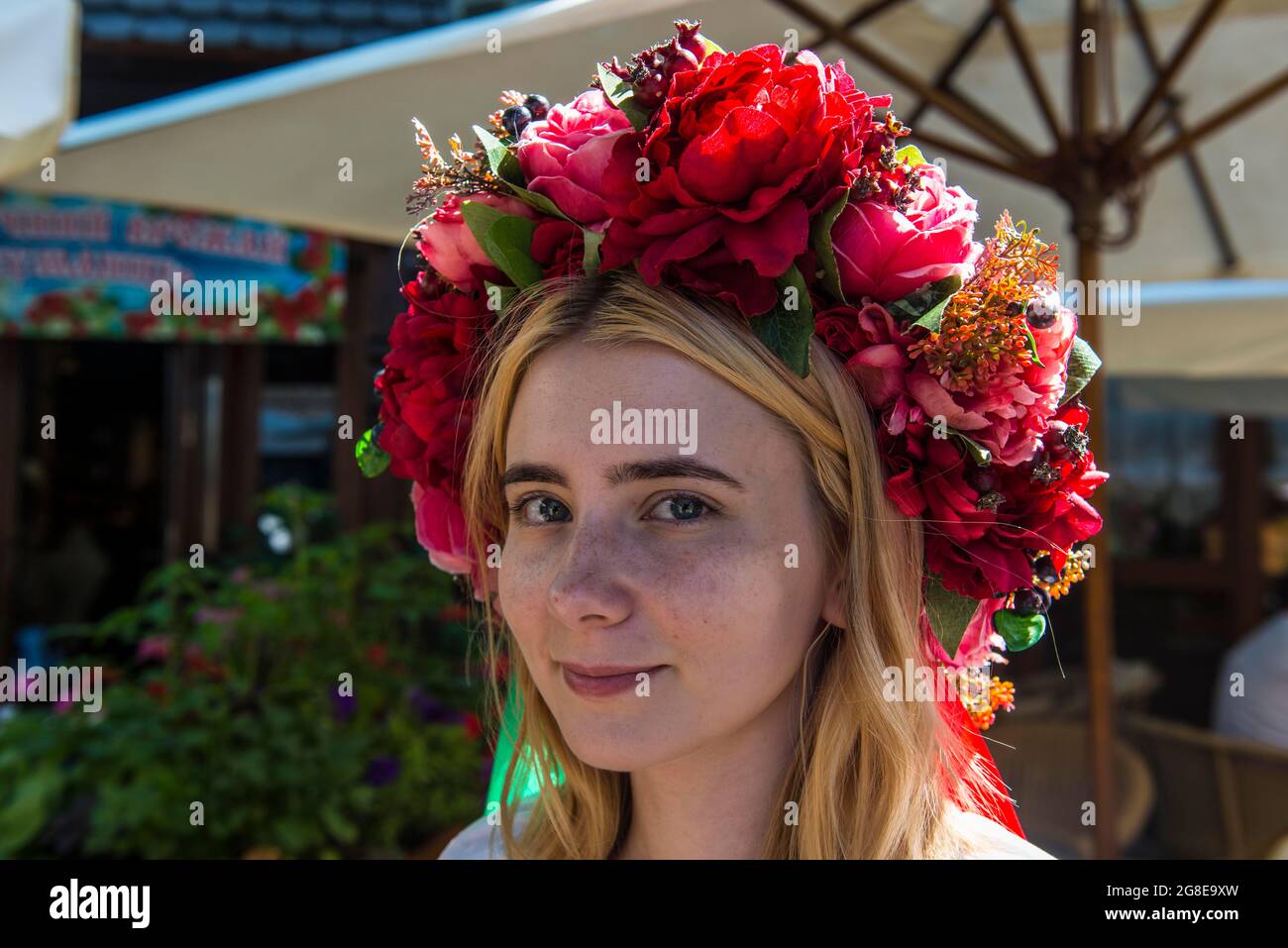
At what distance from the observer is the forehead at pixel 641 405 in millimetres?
1249

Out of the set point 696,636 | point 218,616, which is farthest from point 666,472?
point 218,616

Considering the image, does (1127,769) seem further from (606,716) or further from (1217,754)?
(606,716)

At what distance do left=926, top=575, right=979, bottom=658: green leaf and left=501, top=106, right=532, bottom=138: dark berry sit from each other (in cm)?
Answer: 74

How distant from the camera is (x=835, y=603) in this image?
4.34 ft

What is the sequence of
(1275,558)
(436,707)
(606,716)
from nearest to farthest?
(606,716)
(436,707)
(1275,558)

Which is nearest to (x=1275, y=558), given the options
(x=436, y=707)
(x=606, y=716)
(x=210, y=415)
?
(x=436, y=707)

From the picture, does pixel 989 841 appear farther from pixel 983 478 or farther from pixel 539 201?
pixel 539 201

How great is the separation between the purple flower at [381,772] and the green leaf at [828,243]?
8.18ft

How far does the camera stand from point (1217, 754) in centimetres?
321

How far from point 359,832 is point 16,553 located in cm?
301

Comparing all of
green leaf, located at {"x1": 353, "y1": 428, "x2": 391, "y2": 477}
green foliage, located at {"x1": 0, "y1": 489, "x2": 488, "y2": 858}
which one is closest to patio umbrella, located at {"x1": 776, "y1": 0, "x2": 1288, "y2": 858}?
green leaf, located at {"x1": 353, "y1": 428, "x2": 391, "y2": 477}

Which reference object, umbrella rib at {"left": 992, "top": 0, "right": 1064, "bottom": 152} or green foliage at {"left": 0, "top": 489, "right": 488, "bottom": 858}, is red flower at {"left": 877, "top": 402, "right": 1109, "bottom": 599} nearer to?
umbrella rib at {"left": 992, "top": 0, "right": 1064, "bottom": 152}

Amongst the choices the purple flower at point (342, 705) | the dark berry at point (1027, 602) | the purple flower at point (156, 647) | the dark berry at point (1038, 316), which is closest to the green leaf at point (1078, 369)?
the dark berry at point (1038, 316)

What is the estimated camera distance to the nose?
3.91 feet
